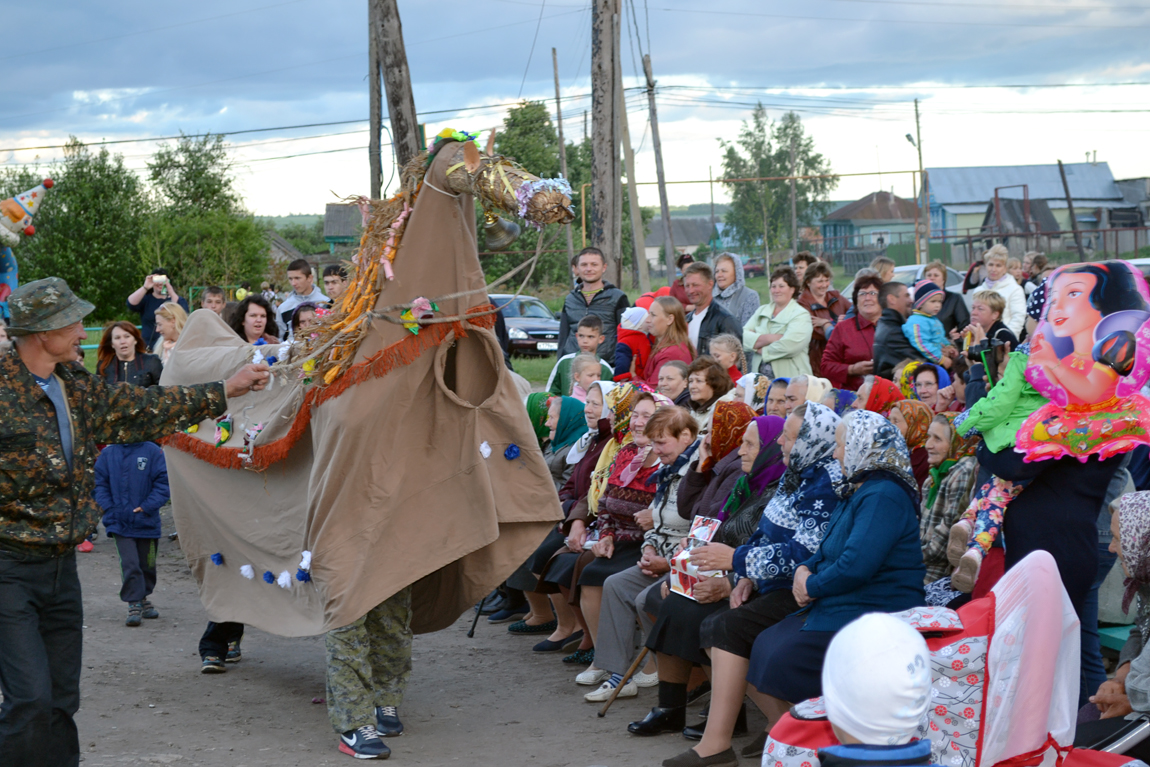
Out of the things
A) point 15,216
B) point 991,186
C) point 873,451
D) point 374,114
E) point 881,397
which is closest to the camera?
point 873,451

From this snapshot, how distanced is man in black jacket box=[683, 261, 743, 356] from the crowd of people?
0.02 meters

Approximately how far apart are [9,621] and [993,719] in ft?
11.6

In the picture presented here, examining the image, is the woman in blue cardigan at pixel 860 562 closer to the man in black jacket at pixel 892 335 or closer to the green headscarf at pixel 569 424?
the green headscarf at pixel 569 424

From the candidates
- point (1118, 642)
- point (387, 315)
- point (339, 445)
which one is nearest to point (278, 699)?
point (339, 445)

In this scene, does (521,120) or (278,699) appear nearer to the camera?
(278,699)

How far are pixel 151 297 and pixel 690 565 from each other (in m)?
8.25

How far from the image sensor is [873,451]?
14.6 feet

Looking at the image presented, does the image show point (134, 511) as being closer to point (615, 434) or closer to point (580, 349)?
point (615, 434)

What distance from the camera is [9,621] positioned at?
3.95 meters

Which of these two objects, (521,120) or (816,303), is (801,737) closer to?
(816,303)

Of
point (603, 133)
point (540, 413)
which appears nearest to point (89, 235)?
point (603, 133)

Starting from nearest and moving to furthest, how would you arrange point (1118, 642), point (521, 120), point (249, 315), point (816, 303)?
1. point (1118, 642)
2. point (249, 315)
3. point (816, 303)
4. point (521, 120)

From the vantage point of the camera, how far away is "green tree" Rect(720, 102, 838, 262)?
61.6 metres

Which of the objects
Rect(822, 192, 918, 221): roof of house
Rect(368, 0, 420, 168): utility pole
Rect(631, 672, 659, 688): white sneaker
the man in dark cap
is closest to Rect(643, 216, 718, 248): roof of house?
Rect(822, 192, 918, 221): roof of house
